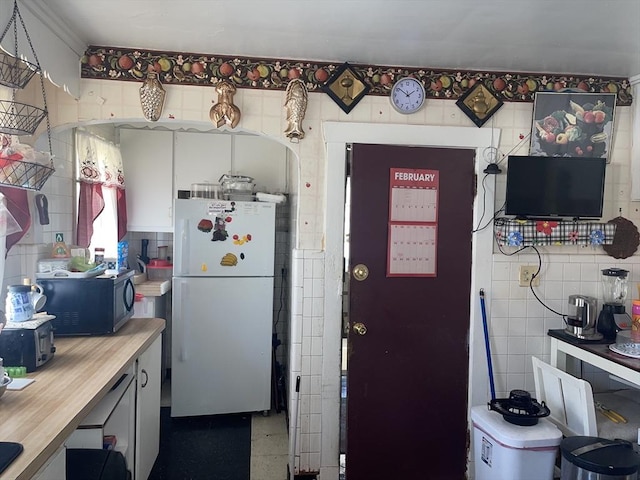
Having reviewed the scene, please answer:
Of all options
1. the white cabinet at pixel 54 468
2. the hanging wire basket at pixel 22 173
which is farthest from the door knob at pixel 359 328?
the hanging wire basket at pixel 22 173

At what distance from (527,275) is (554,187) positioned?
528 millimetres

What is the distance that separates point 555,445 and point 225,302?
2176 millimetres

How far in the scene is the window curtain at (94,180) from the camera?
303cm

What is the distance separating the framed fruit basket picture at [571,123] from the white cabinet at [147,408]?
2440 mm

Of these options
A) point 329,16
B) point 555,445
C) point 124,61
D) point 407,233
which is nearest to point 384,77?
point 329,16

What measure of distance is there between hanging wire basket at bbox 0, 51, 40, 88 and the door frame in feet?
4.57

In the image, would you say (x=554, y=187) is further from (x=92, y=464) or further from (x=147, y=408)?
(x=92, y=464)

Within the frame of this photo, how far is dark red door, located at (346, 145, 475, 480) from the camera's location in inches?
101

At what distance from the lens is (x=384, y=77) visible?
102 inches

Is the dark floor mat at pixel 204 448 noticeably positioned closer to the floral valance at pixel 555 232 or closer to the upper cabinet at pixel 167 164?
the upper cabinet at pixel 167 164

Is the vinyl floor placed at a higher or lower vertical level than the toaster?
lower

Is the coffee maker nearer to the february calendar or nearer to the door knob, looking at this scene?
the february calendar

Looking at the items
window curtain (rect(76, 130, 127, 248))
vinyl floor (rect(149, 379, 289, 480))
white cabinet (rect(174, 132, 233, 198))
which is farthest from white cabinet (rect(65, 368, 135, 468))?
white cabinet (rect(174, 132, 233, 198))

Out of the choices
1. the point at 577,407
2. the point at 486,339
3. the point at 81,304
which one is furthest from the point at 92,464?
the point at 577,407
